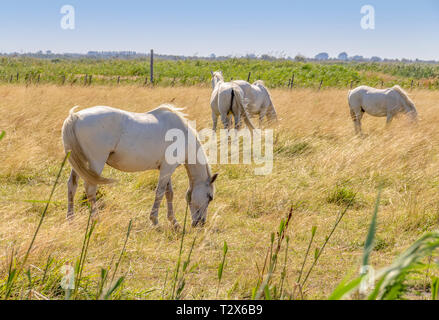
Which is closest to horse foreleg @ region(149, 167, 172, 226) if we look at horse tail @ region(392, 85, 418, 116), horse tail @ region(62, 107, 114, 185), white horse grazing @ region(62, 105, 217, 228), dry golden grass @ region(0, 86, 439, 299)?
white horse grazing @ region(62, 105, 217, 228)

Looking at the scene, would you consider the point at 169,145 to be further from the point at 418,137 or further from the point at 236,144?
the point at 418,137

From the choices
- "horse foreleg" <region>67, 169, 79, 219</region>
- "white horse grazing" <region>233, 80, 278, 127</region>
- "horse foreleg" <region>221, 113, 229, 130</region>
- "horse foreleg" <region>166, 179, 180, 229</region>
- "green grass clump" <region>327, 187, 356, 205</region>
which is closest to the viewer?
"horse foreleg" <region>67, 169, 79, 219</region>

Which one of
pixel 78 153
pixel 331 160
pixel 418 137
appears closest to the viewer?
pixel 78 153

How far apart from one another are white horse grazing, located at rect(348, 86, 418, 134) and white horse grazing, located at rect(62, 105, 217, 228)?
609 centimetres

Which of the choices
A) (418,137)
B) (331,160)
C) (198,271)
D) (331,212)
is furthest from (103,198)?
(418,137)

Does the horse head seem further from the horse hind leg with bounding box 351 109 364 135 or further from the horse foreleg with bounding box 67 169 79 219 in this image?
the horse hind leg with bounding box 351 109 364 135

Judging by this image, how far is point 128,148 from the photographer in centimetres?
471

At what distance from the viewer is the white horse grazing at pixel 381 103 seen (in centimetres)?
1051

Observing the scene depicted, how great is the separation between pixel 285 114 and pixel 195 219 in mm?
6872

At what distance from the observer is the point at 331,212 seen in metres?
5.66

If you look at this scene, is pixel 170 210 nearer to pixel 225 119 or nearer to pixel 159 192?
pixel 159 192

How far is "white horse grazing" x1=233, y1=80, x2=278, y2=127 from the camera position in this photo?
10.7 metres

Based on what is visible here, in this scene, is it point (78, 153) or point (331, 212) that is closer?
point (78, 153)
